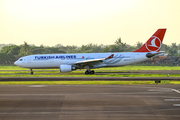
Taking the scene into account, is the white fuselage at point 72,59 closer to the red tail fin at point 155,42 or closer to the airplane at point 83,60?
the airplane at point 83,60

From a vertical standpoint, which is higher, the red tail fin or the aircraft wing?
the red tail fin

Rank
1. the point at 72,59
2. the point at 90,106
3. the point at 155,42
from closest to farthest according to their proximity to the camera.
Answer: the point at 90,106, the point at 72,59, the point at 155,42

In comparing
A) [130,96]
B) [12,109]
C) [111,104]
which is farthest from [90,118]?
[130,96]

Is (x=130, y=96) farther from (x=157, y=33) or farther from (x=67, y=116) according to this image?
(x=157, y=33)

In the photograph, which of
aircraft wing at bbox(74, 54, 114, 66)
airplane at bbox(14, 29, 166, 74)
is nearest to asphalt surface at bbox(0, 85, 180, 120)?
aircraft wing at bbox(74, 54, 114, 66)

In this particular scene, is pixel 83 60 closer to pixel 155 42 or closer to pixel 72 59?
pixel 72 59

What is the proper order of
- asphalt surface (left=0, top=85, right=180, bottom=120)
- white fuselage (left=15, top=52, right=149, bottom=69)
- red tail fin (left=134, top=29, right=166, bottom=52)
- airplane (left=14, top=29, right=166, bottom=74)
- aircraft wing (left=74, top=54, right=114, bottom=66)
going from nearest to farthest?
1. asphalt surface (left=0, top=85, right=180, bottom=120)
2. aircraft wing (left=74, top=54, right=114, bottom=66)
3. airplane (left=14, top=29, right=166, bottom=74)
4. white fuselage (left=15, top=52, right=149, bottom=69)
5. red tail fin (left=134, top=29, right=166, bottom=52)

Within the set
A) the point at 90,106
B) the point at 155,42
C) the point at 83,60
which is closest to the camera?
the point at 90,106

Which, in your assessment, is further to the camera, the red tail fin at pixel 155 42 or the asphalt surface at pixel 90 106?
the red tail fin at pixel 155 42

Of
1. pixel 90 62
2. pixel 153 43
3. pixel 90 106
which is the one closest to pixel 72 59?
pixel 90 62

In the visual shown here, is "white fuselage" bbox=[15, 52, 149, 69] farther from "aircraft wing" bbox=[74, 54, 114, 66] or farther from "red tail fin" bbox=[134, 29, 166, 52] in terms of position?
"red tail fin" bbox=[134, 29, 166, 52]

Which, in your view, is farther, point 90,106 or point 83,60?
point 83,60

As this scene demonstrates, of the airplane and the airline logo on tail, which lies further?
the airline logo on tail

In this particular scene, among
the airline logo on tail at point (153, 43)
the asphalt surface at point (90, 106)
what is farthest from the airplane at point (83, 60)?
the asphalt surface at point (90, 106)
